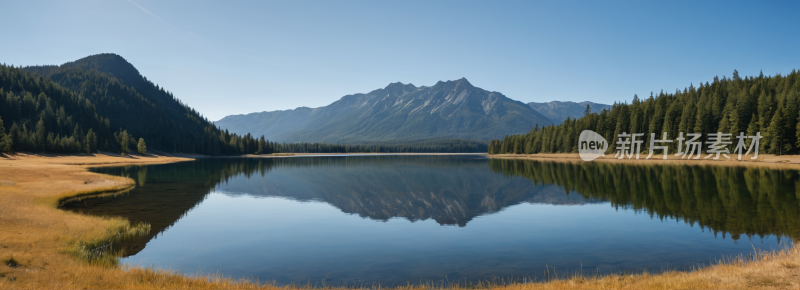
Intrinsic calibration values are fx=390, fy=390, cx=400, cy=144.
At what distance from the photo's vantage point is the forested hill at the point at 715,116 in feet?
291

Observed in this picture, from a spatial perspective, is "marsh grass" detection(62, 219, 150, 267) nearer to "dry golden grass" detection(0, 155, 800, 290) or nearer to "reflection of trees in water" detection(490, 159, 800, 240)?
"dry golden grass" detection(0, 155, 800, 290)

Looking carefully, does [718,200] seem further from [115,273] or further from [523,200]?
[115,273]

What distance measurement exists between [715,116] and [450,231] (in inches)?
5149

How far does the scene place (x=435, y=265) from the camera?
18.5 meters

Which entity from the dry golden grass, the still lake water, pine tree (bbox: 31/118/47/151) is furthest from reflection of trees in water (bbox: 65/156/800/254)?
pine tree (bbox: 31/118/47/151)

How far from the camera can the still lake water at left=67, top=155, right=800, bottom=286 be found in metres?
18.3

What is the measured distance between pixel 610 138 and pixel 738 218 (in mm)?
130248

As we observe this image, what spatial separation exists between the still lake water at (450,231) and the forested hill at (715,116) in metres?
59.4

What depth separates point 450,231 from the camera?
2662cm

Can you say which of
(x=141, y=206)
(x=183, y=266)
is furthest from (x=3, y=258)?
(x=141, y=206)

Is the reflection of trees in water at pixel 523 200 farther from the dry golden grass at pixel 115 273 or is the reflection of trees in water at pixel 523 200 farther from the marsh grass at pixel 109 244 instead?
the dry golden grass at pixel 115 273

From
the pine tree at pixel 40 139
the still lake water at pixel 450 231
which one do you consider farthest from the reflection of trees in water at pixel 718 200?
the pine tree at pixel 40 139

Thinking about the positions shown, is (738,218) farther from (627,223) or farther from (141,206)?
(141,206)

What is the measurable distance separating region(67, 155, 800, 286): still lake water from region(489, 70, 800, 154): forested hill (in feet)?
195
